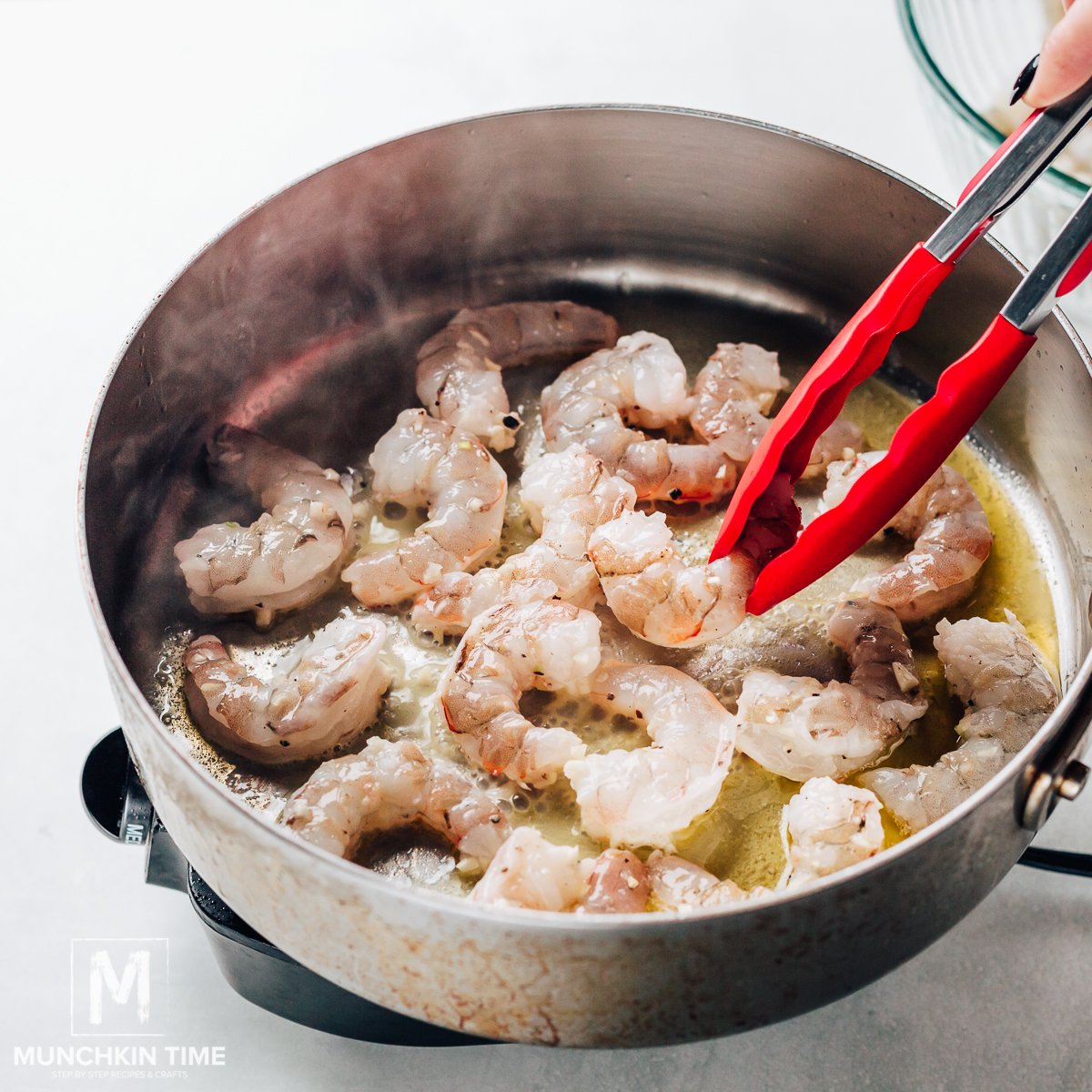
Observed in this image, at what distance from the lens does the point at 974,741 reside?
132cm

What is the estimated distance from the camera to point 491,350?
172cm

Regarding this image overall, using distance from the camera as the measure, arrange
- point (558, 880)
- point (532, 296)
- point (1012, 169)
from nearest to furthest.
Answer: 1. point (558, 880)
2. point (1012, 169)
3. point (532, 296)

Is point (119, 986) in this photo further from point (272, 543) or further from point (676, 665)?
point (676, 665)

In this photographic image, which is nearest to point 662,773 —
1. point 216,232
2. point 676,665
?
point 676,665

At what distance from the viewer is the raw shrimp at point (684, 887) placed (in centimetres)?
120

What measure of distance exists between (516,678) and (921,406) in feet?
1.65

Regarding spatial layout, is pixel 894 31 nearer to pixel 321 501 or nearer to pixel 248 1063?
pixel 321 501

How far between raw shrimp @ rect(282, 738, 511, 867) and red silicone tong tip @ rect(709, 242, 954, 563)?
0.37 meters

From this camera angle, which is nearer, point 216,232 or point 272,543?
point 272,543

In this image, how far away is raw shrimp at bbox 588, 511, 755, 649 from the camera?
134 cm

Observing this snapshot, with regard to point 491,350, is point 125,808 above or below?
below

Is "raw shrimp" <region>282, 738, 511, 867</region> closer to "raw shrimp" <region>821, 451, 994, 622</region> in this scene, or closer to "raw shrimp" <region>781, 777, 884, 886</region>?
"raw shrimp" <region>781, 777, 884, 886</region>

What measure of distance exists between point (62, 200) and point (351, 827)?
4.79ft

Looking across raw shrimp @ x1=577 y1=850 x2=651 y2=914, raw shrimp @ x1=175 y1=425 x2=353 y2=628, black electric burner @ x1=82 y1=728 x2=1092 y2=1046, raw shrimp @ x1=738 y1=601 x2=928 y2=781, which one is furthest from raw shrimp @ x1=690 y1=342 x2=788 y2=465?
black electric burner @ x1=82 y1=728 x2=1092 y2=1046
